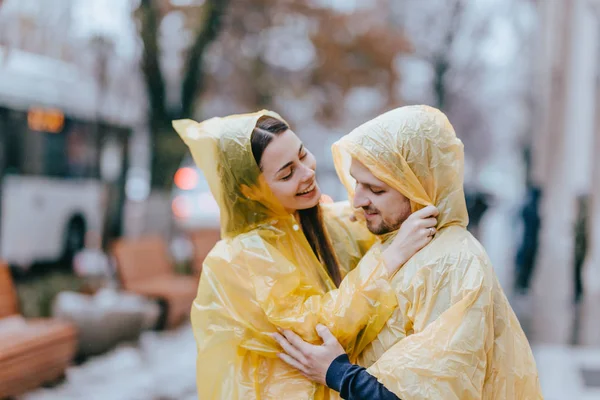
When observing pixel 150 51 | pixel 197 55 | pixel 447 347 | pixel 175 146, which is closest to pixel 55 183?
pixel 175 146

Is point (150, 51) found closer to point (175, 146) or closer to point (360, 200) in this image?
point (175, 146)

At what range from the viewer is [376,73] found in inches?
656

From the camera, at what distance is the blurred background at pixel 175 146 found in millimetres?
7082

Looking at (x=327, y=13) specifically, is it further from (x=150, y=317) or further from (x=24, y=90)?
(x=150, y=317)

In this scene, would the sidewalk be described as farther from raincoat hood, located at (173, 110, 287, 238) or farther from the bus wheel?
the bus wheel

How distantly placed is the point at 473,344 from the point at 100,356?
5.77 metres

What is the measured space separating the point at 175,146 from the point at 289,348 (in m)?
9.26

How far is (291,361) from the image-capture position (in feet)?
7.51

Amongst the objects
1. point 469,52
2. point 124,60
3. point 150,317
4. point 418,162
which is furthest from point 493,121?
point 418,162

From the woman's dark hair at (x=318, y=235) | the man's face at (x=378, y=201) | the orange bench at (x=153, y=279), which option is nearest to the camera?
the man's face at (x=378, y=201)

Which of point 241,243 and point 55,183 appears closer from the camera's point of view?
point 241,243

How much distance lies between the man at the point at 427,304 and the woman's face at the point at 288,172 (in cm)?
18

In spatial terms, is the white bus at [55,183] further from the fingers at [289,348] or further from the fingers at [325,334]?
the fingers at [325,334]

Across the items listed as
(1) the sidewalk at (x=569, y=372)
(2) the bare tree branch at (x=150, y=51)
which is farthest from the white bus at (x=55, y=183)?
(1) the sidewalk at (x=569, y=372)
